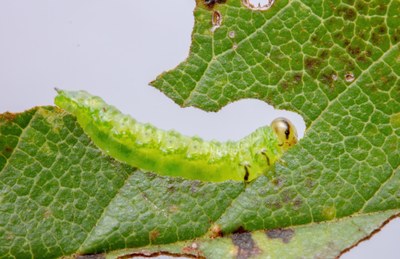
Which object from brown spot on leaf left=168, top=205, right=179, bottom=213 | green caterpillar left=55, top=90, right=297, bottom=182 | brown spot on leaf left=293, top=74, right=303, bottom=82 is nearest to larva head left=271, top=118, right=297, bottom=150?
green caterpillar left=55, top=90, right=297, bottom=182

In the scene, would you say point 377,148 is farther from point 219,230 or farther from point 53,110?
point 53,110

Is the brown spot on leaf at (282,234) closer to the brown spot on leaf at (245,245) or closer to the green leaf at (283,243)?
the green leaf at (283,243)

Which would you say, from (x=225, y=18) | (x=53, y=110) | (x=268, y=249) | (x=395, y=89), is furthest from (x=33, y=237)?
(x=395, y=89)

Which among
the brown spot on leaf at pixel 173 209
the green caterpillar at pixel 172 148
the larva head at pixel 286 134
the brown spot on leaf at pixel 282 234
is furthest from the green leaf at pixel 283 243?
the larva head at pixel 286 134

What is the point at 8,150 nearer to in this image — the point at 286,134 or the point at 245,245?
the point at 245,245

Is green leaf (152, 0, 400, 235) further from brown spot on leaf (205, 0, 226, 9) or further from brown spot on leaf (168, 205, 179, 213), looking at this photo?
brown spot on leaf (168, 205, 179, 213)
